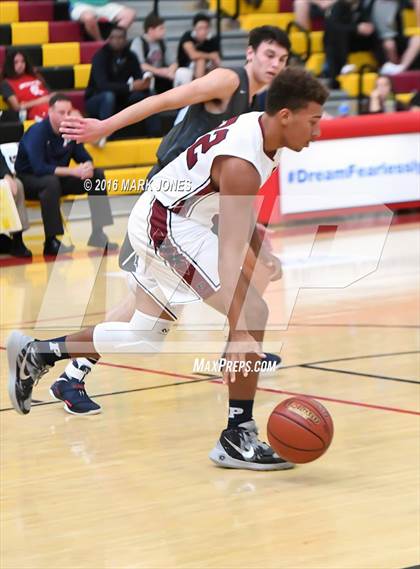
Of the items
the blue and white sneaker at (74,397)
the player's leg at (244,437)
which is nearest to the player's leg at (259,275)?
the player's leg at (244,437)

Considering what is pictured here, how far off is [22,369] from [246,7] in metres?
11.9

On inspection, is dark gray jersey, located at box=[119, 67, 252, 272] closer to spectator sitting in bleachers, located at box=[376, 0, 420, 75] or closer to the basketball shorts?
the basketball shorts

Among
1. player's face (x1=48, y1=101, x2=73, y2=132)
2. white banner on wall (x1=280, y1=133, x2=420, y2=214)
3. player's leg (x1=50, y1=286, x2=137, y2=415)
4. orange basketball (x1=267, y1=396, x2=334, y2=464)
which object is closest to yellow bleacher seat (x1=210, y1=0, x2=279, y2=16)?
white banner on wall (x1=280, y1=133, x2=420, y2=214)

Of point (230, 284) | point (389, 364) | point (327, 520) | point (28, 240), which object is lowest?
point (28, 240)

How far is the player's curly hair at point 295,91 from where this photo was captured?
4844 mm

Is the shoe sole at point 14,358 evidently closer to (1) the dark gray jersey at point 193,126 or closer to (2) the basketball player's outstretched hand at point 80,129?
(1) the dark gray jersey at point 193,126

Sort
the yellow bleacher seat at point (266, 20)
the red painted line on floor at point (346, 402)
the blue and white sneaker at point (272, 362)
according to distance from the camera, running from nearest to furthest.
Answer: the red painted line on floor at point (346, 402) < the blue and white sneaker at point (272, 362) < the yellow bleacher seat at point (266, 20)

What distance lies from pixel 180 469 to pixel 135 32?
11130 mm

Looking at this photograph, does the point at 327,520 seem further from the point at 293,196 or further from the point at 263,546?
the point at 293,196

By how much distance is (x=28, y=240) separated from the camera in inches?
456

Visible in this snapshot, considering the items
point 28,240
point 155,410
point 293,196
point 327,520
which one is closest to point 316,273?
point 293,196

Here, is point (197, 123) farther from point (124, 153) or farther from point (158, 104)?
point (124, 153)

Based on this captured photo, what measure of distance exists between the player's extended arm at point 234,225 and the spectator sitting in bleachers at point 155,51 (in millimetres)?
9424

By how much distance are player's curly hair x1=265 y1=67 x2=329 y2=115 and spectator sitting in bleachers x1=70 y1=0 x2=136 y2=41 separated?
9.62 meters
